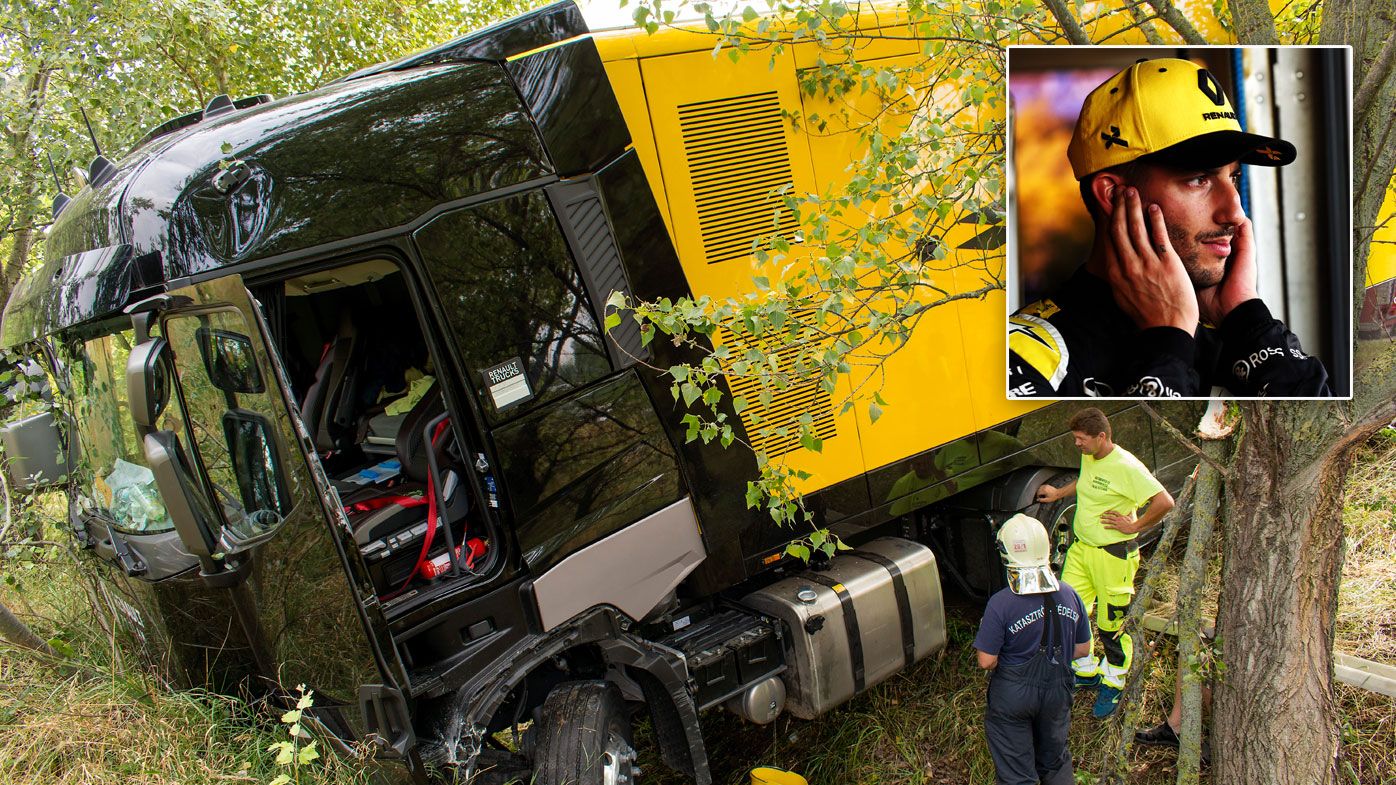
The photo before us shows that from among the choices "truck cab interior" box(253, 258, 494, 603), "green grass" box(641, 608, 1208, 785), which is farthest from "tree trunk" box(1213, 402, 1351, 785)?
"truck cab interior" box(253, 258, 494, 603)

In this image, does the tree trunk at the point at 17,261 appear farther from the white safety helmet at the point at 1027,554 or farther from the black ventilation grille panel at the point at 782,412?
the white safety helmet at the point at 1027,554

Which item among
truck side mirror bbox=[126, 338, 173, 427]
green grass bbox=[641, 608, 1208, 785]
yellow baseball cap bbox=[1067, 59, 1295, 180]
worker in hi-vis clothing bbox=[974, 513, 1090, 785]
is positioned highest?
yellow baseball cap bbox=[1067, 59, 1295, 180]

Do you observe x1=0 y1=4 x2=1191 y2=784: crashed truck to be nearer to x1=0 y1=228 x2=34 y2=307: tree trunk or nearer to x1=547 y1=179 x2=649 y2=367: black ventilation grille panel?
x1=547 y1=179 x2=649 y2=367: black ventilation grille panel

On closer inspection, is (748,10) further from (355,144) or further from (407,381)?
(407,381)

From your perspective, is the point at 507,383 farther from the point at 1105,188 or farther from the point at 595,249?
the point at 1105,188

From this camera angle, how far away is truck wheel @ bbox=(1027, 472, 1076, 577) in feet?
14.6

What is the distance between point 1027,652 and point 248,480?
273 cm

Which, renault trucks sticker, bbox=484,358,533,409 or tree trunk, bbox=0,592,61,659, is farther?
tree trunk, bbox=0,592,61,659

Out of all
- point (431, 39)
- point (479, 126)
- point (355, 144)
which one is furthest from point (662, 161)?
point (431, 39)

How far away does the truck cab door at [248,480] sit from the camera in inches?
97.4

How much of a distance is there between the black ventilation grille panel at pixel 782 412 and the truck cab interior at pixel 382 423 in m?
1.04

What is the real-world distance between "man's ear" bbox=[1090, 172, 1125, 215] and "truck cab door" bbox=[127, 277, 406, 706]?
87.5 inches

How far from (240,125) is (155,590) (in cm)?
155

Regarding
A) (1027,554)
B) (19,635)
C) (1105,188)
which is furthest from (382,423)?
(1105,188)
